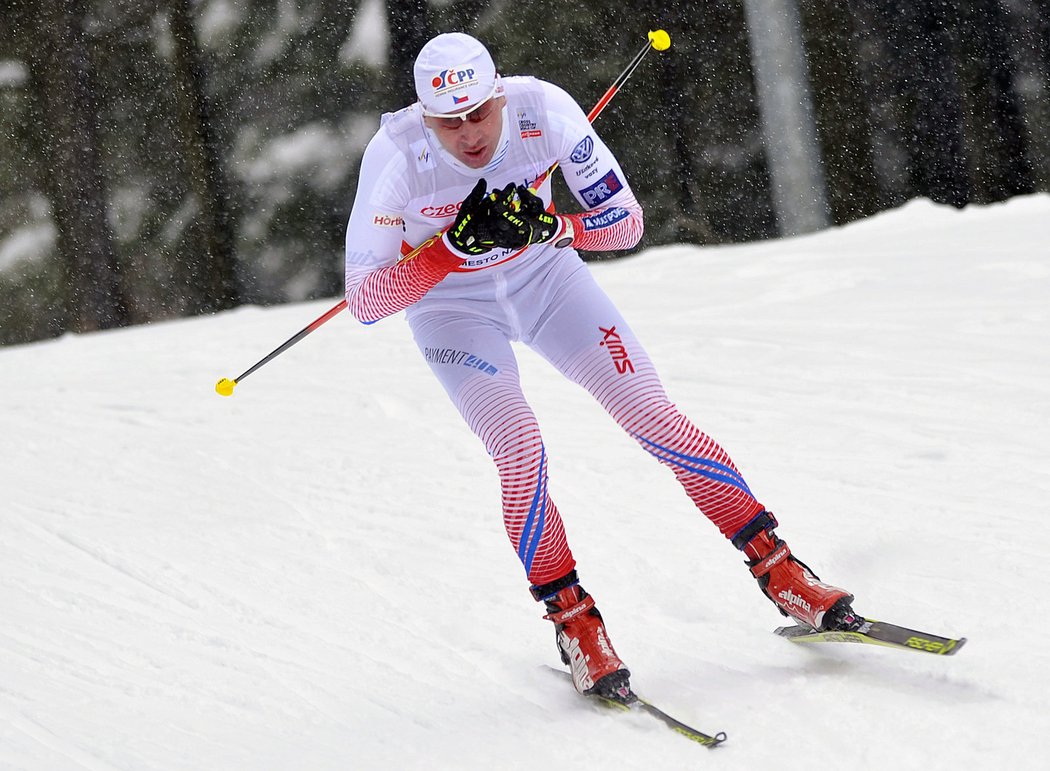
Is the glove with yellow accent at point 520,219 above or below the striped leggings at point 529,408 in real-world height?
above

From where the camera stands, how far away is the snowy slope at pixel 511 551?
3.23 meters

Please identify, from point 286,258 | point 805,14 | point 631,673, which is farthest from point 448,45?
point 286,258

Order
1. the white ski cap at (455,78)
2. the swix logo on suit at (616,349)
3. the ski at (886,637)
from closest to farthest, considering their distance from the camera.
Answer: the ski at (886,637), the white ski cap at (455,78), the swix logo on suit at (616,349)

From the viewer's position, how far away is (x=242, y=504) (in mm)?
5383

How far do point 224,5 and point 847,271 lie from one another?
12.3 meters

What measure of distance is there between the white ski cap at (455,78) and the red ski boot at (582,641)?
4.16 ft

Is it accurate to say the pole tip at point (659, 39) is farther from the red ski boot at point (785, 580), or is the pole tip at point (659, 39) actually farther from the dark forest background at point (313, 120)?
the dark forest background at point (313, 120)

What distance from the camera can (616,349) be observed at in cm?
353

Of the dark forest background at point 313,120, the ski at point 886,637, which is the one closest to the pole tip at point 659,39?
the ski at point 886,637

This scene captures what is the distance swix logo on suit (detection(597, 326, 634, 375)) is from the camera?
11.5 ft

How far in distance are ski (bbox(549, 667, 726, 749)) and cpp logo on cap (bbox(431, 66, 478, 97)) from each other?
1582 mm

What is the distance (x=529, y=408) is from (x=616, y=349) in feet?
0.96

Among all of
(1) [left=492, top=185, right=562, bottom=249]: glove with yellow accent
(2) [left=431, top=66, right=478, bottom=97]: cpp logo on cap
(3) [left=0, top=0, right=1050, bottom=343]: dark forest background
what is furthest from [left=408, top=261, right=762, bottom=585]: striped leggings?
(3) [left=0, top=0, right=1050, bottom=343]: dark forest background

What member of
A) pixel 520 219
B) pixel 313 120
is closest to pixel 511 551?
pixel 520 219
